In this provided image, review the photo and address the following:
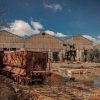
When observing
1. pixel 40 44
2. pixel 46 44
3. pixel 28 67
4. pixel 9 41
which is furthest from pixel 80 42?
pixel 28 67

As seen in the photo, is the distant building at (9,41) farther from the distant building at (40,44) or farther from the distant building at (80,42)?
the distant building at (80,42)

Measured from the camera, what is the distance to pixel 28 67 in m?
20.0

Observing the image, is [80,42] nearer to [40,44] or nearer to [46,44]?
[46,44]

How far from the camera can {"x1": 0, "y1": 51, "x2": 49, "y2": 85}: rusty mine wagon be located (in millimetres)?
19812

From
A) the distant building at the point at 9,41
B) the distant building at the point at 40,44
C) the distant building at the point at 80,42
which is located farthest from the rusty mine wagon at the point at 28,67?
the distant building at the point at 80,42

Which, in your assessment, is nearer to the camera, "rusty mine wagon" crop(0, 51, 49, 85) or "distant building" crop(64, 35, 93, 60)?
"rusty mine wagon" crop(0, 51, 49, 85)

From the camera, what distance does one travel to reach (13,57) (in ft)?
75.3

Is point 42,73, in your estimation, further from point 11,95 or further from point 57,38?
point 57,38

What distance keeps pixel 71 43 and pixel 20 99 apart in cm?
4877

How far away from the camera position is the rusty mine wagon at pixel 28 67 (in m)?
19.8

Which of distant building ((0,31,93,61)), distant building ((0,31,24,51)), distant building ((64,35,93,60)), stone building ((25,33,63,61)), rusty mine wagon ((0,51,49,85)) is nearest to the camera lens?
rusty mine wagon ((0,51,49,85))

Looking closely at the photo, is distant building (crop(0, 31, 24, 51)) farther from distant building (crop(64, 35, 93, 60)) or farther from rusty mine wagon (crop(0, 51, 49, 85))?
rusty mine wagon (crop(0, 51, 49, 85))

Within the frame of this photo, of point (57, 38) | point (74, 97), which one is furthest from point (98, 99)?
point (57, 38)

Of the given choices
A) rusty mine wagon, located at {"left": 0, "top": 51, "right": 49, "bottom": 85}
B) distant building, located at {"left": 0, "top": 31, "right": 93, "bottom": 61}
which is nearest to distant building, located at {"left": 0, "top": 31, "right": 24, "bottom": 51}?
distant building, located at {"left": 0, "top": 31, "right": 93, "bottom": 61}
